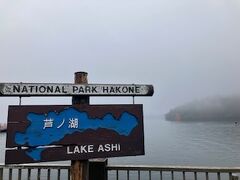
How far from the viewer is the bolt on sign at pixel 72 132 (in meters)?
3.92

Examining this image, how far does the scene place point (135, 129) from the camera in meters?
4.49

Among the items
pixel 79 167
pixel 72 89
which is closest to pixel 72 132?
pixel 79 167

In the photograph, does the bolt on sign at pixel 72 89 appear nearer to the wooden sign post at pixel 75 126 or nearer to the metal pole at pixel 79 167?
the wooden sign post at pixel 75 126

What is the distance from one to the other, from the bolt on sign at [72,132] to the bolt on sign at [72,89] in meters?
0.21

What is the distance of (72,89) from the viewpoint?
4312 millimetres

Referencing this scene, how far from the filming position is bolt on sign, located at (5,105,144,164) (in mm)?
3924

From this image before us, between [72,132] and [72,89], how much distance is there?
65 centimetres

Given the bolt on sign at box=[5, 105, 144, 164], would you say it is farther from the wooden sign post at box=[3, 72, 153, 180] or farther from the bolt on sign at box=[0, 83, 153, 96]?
the bolt on sign at box=[0, 83, 153, 96]

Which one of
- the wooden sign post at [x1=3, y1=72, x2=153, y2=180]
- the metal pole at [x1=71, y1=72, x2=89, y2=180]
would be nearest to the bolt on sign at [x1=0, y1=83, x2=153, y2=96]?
the wooden sign post at [x1=3, y1=72, x2=153, y2=180]

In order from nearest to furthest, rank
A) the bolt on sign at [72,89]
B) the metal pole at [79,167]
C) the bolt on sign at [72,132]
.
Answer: the bolt on sign at [72,132] < the bolt on sign at [72,89] < the metal pole at [79,167]

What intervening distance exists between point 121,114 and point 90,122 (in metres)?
0.51

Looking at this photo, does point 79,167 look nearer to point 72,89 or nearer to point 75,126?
point 75,126

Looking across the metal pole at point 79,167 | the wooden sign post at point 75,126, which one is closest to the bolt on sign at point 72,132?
the wooden sign post at point 75,126

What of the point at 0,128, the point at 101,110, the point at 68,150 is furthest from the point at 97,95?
the point at 0,128
